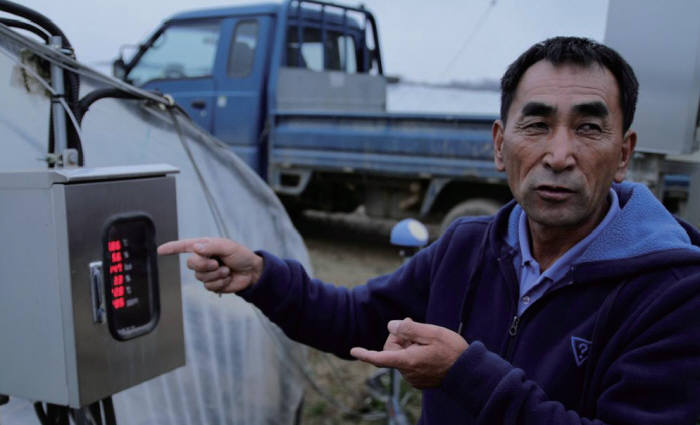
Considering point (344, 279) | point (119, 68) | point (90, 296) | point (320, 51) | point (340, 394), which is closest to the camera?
point (90, 296)

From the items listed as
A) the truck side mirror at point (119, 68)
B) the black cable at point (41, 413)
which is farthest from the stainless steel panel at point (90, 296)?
the truck side mirror at point (119, 68)

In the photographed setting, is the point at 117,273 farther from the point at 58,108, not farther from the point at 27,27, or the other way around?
the point at 27,27

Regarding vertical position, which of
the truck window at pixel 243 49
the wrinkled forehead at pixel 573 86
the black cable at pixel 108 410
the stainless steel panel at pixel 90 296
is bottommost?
the black cable at pixel 108 410

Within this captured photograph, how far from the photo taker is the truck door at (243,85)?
21.1ft

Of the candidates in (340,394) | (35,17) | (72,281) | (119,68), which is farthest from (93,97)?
(119,68)

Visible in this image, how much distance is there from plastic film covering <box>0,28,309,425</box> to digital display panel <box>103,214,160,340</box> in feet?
1.79

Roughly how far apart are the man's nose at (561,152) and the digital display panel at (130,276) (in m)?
1.10

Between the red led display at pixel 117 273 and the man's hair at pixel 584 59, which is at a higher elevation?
the man's hair at pixel 584 59

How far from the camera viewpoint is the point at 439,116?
5.40m

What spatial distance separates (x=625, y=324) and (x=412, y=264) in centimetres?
65

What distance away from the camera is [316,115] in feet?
19.9

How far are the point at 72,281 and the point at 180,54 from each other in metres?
5.98

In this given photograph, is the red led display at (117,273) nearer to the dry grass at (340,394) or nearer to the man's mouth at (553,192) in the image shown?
the man's mouth at (553,192)

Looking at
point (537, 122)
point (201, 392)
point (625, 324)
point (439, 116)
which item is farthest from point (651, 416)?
point (439, 116)
